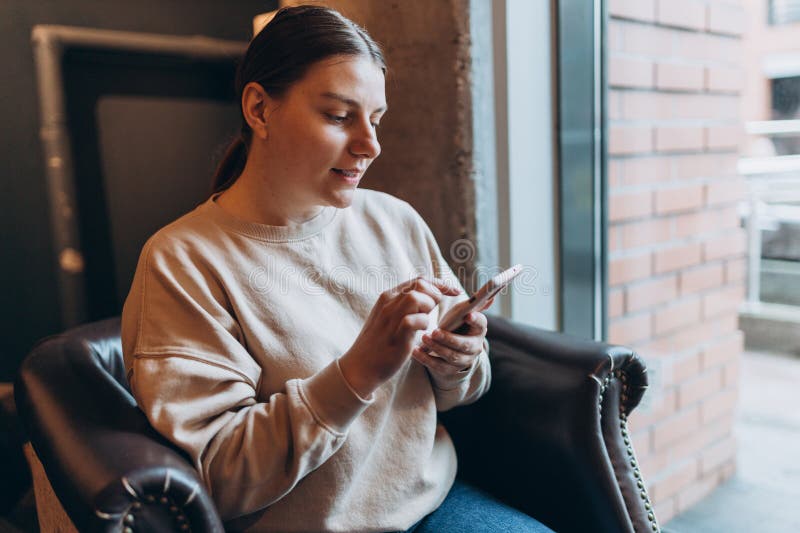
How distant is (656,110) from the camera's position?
1803 mm

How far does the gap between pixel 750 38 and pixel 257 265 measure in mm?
1422

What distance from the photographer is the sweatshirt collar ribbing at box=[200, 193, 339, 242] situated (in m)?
1.08

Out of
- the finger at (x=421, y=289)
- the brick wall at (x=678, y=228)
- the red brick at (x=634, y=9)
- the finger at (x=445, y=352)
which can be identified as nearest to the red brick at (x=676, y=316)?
the brick wall at (x=678, y=228)

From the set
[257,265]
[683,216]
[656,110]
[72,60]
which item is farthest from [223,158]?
[683,216]

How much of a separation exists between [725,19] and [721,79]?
0.53 feet

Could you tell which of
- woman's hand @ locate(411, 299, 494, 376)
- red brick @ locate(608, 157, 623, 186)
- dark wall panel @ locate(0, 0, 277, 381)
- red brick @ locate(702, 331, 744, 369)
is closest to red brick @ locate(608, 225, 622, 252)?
red brick @ locate(608, 157, 623, 186)

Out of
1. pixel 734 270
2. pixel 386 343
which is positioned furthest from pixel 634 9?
pixel 386 343

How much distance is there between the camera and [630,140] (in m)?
1.78

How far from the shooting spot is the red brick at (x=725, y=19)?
1759 millimetres

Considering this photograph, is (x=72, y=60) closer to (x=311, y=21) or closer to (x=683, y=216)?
(x=311, y=21)

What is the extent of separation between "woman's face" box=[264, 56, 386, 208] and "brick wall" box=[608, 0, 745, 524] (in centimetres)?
94

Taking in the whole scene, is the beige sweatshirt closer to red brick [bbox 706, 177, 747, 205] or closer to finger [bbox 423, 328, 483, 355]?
finger [bbox 423, 328, 483, 355]

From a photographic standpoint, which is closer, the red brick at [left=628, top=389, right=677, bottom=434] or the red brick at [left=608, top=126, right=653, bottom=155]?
the red brick at [left=608, top=126, right=653, bottom=155]

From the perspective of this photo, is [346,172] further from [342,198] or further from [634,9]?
[634,9]
